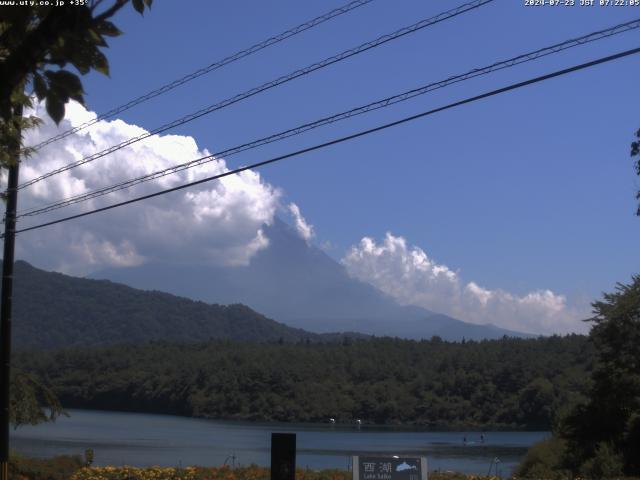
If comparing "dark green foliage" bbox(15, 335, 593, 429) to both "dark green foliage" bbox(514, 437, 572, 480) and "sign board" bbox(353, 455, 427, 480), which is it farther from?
"sign board" bbox(353, 455, 427, 480)

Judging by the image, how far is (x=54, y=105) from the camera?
4.12m

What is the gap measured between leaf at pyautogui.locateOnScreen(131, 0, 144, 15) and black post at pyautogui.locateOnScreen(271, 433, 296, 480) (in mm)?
8129

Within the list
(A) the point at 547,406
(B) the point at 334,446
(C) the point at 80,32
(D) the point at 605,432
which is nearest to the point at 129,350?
(A) the point at 547,406

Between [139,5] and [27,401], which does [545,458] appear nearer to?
[27,401]

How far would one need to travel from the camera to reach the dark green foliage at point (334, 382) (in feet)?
281

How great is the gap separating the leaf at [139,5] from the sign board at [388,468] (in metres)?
8.39

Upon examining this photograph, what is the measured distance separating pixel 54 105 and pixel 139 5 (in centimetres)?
65

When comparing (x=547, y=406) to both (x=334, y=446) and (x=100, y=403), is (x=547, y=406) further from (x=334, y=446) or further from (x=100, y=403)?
(x=100, y=403)

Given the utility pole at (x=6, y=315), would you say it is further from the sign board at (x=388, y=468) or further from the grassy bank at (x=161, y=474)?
the sign board at (x=388, y=468)

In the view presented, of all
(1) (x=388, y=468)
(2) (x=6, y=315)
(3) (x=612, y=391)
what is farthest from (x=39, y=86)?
(3) (x=612, y=391)

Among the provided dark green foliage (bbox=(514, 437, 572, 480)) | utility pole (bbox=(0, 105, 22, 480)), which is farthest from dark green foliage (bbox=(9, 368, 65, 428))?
→ dark green foliage (bbox=(514, 437, 572, 480))

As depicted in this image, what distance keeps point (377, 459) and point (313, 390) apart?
8646 cm

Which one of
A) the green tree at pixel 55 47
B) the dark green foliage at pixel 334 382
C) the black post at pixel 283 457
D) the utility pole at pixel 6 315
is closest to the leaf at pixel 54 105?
the green tree at pixel 55 47

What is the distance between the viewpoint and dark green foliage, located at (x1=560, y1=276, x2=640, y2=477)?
98.9 feet
